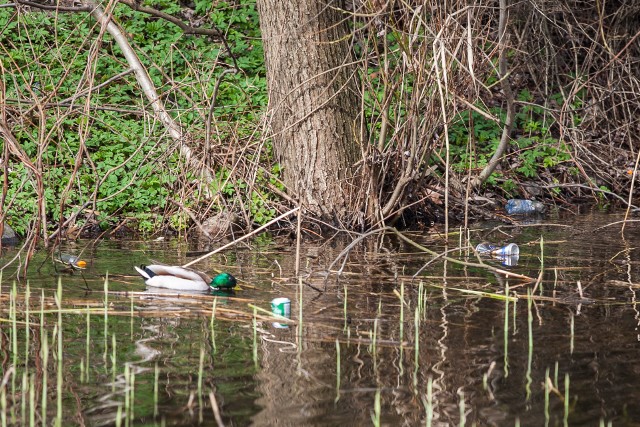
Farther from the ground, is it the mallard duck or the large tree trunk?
the large tree trunk

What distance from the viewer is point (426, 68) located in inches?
376

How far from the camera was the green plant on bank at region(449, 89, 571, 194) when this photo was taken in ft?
40.5

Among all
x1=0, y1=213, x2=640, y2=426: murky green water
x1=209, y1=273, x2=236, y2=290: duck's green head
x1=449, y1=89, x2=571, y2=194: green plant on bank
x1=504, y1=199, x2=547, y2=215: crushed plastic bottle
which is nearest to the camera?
x1=0, y1=213, x2=640, y2=426: murky green water

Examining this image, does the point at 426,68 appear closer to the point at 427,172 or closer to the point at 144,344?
the point at 427,172

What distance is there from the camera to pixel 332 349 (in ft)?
18.2

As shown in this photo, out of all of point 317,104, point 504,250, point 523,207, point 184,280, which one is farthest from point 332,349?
point 523,207

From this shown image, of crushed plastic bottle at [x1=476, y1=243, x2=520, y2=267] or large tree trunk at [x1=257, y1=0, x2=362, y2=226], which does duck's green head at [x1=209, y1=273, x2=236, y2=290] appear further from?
large tree trunk at [x1=257, y1=0, x2=362, y2=226]

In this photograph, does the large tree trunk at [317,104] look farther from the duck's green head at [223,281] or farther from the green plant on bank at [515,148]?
the duck's green head at [223,281]

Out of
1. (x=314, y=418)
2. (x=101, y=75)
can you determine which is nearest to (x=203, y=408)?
(x=314, y=418)

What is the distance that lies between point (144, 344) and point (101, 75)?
27.4 ft

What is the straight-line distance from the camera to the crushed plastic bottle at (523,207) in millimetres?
11878

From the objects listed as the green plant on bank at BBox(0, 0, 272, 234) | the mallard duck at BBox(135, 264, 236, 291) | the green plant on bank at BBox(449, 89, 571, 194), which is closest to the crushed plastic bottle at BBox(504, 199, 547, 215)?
the green plant on bank at BBox(449, 89, 571, 194)

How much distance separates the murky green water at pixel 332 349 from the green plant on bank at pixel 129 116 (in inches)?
79.2

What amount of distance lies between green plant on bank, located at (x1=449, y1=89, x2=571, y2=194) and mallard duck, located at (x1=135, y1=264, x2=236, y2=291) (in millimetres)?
5374
